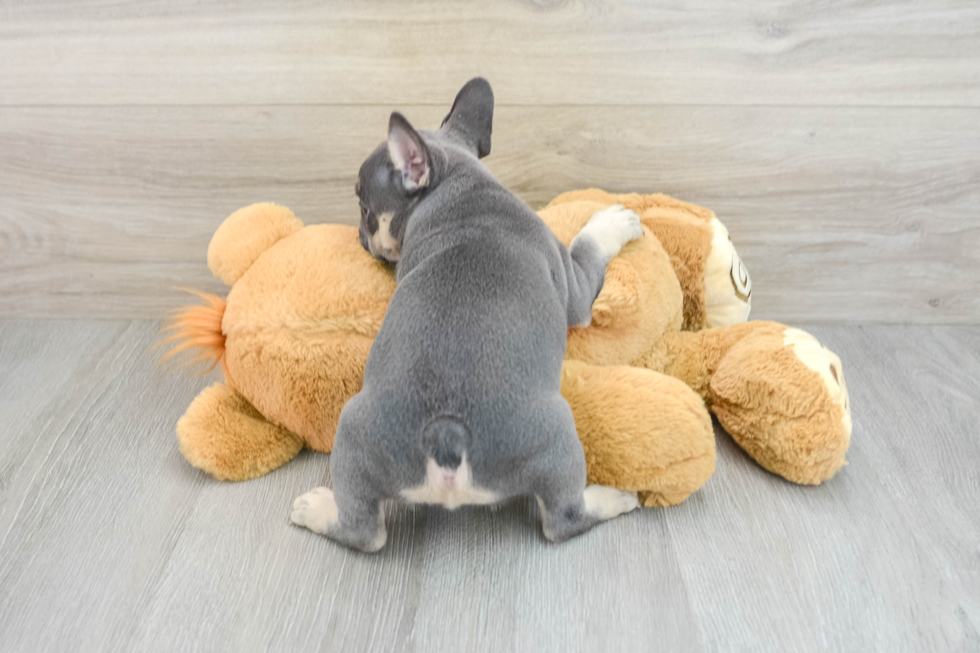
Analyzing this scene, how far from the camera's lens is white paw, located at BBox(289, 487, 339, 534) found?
39.6 inches

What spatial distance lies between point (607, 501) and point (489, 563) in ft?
0.64

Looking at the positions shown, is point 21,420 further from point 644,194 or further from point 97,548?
point 644,194

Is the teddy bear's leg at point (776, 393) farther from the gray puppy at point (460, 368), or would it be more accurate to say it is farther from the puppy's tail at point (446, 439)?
the puppy's tail at point (446, 439)

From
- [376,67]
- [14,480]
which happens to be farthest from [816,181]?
[14,480]

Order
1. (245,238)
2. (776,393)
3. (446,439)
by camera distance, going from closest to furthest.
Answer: (446,439), (776,393), (245,238)

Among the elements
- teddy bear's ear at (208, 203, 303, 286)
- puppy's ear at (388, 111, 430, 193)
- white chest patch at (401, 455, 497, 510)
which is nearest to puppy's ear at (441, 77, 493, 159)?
puppy's ear at (388, 111, 430, 193)

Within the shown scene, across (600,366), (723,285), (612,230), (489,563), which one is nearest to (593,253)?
(612,230)

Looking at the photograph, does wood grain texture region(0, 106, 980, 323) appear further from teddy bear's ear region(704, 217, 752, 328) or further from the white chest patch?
the white chest patch

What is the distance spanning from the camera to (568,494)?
939 millimetres

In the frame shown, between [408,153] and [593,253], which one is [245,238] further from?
[593,253]

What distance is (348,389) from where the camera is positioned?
1.09 meters

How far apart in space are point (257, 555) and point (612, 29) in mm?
1075

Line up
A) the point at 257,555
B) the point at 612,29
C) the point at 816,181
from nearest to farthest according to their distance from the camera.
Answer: the point at 257,555, the point at 612,29, the point at 816,181

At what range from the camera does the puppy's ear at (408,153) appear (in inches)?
37.4
